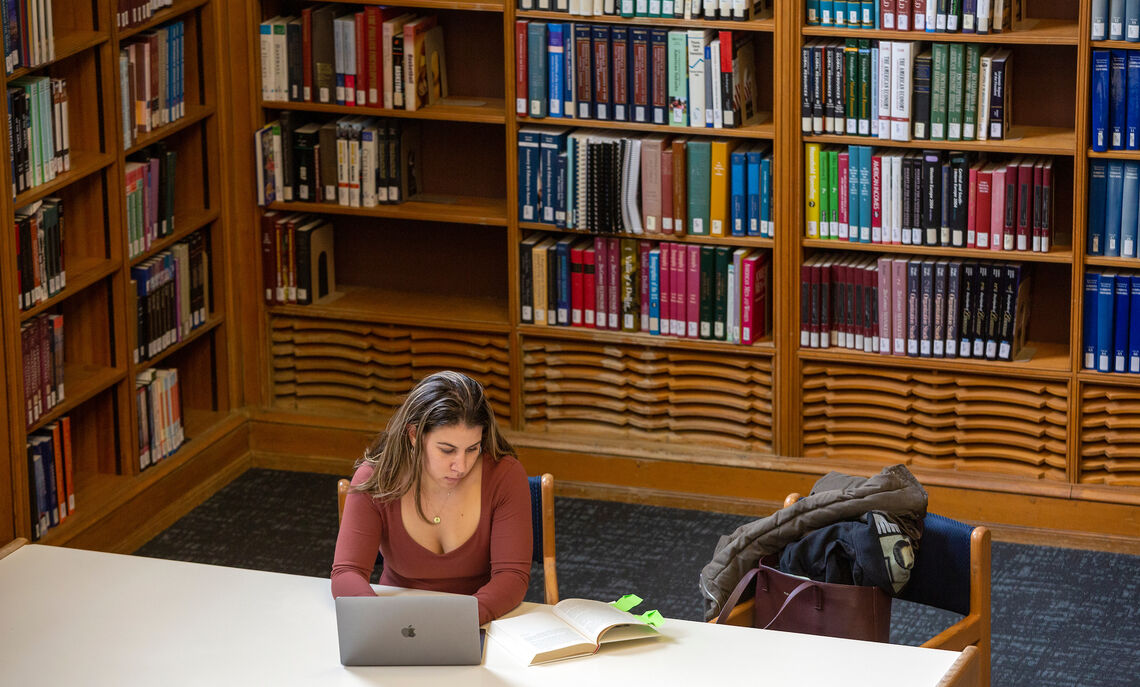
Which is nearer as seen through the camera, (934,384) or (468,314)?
(934,384)

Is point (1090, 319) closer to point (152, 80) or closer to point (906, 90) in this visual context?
point (906, 90)

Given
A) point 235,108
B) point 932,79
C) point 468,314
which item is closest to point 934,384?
point 932,79

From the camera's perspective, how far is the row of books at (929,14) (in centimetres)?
471

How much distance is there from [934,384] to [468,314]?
1590 mm

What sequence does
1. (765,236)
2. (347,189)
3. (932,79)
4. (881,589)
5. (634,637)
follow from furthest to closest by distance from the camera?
1. (347,189)
2. (765,236)
3. (932,79)
4. (881,589)
5. (634,637)

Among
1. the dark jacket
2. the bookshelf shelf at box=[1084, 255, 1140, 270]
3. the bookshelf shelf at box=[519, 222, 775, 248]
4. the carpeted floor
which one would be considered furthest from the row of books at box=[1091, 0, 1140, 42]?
the dark jacket


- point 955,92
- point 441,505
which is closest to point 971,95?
point 955,92

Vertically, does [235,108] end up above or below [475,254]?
above

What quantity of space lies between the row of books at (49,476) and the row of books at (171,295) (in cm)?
43

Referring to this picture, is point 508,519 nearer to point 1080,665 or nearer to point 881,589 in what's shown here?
point 881,589

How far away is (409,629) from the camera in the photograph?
3008 millimetres

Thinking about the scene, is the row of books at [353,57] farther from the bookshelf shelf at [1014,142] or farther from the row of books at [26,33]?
the bookshelf shelf at [1014,142]

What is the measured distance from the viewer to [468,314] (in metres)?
5.54

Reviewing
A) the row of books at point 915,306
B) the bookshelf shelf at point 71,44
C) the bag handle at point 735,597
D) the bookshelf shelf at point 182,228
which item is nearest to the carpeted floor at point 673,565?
the row of books at point 915,306
